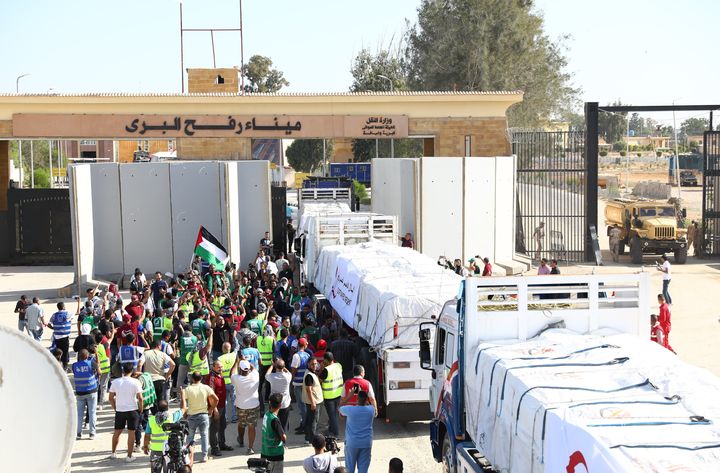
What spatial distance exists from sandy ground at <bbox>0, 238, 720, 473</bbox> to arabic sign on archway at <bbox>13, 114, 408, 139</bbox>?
5.68 m

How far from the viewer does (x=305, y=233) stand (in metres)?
26.1

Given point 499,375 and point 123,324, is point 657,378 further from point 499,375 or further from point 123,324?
point 123,324

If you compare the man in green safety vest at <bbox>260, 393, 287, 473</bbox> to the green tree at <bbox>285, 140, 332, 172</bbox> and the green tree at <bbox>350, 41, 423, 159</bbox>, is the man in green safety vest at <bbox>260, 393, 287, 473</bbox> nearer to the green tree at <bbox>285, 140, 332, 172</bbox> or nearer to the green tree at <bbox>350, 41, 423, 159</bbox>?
the green tree at <bbox>350, 41, 423, 159</bbox>

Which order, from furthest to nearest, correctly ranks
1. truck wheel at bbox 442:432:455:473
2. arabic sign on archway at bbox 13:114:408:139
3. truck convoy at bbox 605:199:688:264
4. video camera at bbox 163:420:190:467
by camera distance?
arabic sign on archway at bbox 13:114:408:139 < truck convoy at bbox 605:199:688:264 < video camera at bbox 163:420:190:467 < truck wheel at bbox 442:432:455:473

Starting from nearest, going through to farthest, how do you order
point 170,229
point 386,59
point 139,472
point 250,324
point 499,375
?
point 499,375, point 139,472, point 250,324, point 170,229, point 386,59

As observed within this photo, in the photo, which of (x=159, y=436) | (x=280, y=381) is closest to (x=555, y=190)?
(x=280, y=381)

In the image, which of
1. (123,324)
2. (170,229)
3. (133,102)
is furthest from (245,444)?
(133,102)

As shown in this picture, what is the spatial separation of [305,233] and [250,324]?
395 inches

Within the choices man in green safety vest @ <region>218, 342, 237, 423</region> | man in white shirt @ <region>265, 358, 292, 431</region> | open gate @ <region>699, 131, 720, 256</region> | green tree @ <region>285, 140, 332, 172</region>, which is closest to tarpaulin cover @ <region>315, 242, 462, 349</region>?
man in white shirt @ <region>265, 358, 292, 431</region>

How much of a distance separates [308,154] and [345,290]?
79430 mm

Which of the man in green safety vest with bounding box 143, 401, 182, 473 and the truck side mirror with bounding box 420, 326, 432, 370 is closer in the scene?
the man in green safety vest with bounding box 143, 401, 182, 473

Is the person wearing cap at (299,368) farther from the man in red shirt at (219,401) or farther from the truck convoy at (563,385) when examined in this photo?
the truck convoy at (563,385)

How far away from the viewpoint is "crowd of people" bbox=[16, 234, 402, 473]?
464 inches

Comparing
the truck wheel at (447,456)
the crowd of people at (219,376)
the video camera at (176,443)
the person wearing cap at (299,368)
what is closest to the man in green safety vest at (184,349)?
the crowd of people at (219,376)
